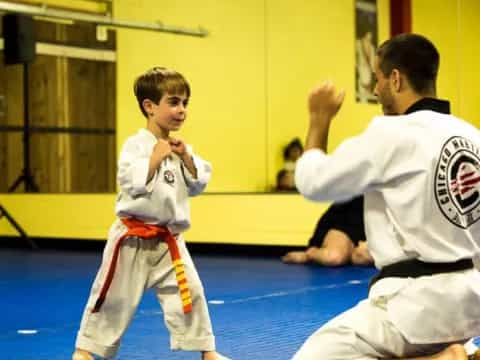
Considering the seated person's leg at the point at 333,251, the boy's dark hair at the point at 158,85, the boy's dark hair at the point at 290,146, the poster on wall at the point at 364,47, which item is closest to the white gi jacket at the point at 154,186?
the boy's dark hair at the point at 158,85

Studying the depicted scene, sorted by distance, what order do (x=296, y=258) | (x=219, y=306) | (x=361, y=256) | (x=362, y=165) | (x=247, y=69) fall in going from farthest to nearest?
(x=247, y=69) < (x=296, y=258) < (x=361, y=256) < (x=219, y=306) < (x=362, y=165)

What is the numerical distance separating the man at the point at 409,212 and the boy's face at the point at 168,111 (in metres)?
1.14

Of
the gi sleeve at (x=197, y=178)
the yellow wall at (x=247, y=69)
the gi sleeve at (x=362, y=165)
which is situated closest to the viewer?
the gi sleeve at (x=362, y=165)

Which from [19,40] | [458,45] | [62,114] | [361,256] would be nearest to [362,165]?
[361,256]

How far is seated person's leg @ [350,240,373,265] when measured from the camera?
6785mm

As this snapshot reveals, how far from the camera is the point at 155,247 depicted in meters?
3.31

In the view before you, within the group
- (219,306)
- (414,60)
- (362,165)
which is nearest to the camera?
(362,165)

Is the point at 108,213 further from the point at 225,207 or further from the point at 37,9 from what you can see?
the point at 37,9

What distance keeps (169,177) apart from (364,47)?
7245mm

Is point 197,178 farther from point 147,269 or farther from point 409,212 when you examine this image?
point 409,212

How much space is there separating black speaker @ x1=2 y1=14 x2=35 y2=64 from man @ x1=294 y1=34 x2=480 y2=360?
277 inches

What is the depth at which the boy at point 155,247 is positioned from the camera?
3.22 m

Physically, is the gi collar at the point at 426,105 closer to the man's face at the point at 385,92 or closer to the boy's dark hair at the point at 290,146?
the man's face at the point at 385,92

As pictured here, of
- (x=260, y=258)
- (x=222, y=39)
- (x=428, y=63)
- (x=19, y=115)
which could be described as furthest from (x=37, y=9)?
(x=428, y=63)
